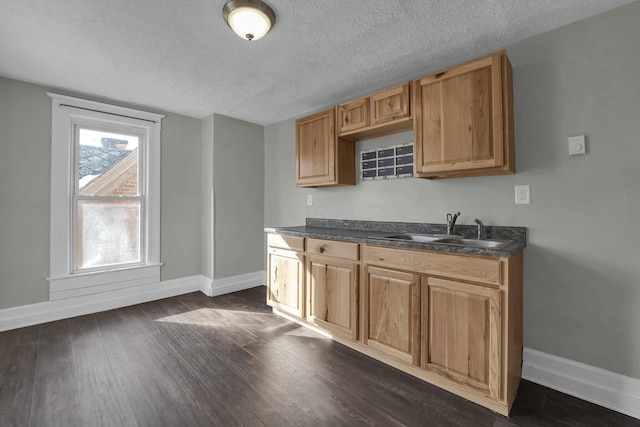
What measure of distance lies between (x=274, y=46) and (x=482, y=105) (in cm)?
157

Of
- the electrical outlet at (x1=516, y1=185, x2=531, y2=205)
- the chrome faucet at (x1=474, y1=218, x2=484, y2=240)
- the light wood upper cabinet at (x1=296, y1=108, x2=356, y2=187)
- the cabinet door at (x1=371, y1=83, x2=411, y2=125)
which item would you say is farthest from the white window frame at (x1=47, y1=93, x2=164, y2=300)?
the electrical outlet at (x1=516, y1=185, x2=531, y2=205)

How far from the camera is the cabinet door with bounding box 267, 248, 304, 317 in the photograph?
272 centimetres

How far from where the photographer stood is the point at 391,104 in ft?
7.84

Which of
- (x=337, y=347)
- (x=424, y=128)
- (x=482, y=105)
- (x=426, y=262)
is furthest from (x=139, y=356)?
(x=482, y=105)

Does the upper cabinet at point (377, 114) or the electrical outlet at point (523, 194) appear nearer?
the electrical outlet at point (523, 194)

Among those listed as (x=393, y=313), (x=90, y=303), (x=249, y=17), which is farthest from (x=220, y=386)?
(x=249, y=17)

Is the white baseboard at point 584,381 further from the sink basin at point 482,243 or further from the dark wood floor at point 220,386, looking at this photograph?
the sink basin at point 482,243

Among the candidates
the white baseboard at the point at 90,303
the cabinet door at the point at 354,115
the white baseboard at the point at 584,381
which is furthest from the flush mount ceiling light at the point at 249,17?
the white baseboard at the point at 90,303

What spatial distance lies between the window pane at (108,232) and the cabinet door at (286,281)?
6.03 ft

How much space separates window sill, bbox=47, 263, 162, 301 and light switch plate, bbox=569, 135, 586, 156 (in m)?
4.22

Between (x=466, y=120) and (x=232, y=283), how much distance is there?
337cm

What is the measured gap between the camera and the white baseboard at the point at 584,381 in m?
1.66

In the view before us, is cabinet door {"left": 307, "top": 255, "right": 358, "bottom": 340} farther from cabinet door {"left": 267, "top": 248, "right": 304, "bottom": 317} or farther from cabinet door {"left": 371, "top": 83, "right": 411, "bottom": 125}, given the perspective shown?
cabinet door {"left": 371, "top": 83, "right": 411, "bottom": 125}

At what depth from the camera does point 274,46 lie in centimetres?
217
